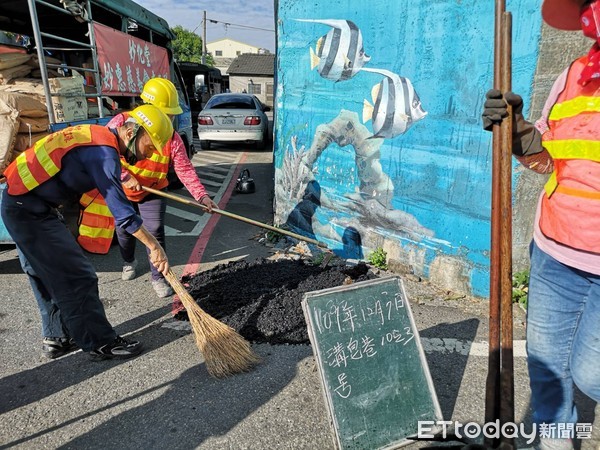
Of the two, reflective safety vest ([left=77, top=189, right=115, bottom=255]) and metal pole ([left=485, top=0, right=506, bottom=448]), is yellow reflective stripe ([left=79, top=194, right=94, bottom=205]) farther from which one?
metal pole ([left=485, top=0, right=506, bottom=448])

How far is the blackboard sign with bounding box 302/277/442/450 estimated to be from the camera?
212cm

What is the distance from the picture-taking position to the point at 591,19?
5.36ft

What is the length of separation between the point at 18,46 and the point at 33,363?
4704mm

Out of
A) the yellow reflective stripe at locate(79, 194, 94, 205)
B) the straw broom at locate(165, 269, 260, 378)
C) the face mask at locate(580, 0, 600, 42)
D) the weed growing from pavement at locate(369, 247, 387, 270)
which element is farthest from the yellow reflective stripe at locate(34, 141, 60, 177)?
the weed growing from pavement at locate(369, 247, 387, 270)

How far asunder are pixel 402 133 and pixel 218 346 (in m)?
2.62

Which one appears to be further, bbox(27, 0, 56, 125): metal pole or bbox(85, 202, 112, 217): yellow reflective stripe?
bbox(27, 0, 56, 125): metal pole

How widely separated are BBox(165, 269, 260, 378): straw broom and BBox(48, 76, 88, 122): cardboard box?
262cm

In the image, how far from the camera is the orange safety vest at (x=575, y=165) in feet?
5.41

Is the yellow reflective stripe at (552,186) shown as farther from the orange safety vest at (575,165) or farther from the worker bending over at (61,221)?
the worker bending over at (61,221)

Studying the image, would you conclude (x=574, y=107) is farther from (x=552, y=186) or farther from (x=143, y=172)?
(x=143, y=172)

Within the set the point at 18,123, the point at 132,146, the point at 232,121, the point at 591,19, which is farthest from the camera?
the point at 232,121

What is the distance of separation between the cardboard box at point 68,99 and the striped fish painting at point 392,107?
3119mm

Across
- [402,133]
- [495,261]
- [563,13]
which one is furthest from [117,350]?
[563,13]

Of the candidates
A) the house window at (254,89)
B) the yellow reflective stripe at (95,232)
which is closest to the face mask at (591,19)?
the yellow reflective stripe at (95,232)
